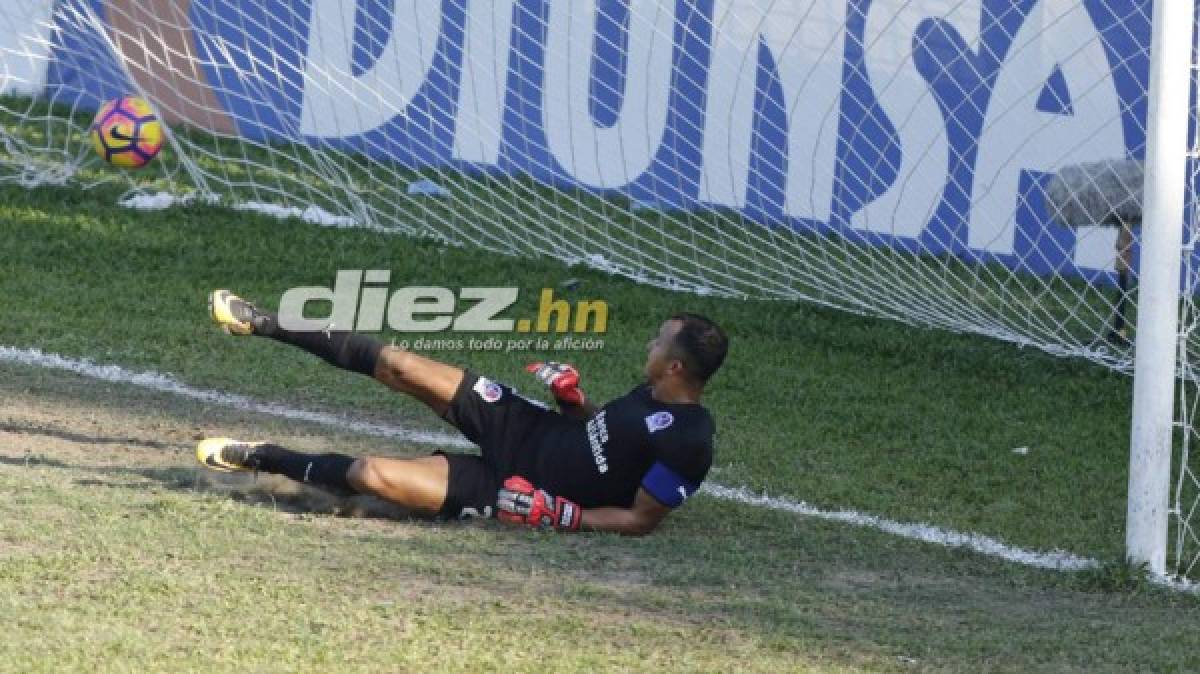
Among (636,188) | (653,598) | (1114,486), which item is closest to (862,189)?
(636,188)

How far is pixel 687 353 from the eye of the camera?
6434 mm

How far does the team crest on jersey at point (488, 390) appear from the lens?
22.0ft

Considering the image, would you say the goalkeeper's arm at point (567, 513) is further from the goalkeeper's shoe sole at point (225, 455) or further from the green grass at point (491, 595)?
the goalkeeper's shoe sole at point (225, 455)

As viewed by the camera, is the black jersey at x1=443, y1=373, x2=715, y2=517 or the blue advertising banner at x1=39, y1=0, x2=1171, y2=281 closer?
the black jersey at x1=443, y1=373, x2=715, y2=517

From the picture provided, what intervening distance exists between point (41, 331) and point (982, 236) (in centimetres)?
464

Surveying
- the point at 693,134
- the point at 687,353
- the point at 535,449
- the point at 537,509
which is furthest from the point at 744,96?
the point at 537,509

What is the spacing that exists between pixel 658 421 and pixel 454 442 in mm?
1613

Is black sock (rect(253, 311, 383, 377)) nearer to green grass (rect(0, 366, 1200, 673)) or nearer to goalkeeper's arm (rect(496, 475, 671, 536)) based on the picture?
green grass (rect(0, 366, 1200, 673))

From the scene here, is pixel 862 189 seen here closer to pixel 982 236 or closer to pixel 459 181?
pixel 982 236

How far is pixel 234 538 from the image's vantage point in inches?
230

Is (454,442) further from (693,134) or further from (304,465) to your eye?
(693,134)

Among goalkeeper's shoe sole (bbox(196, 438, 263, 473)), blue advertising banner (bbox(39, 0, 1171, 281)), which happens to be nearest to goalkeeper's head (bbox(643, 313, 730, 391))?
goalkeeper's shoe sole (bbox(196, 438, 263, 473))

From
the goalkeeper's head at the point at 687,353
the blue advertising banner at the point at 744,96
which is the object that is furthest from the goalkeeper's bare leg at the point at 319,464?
the blue advertising banner at the point at 744,96

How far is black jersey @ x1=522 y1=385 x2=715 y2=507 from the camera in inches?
247
